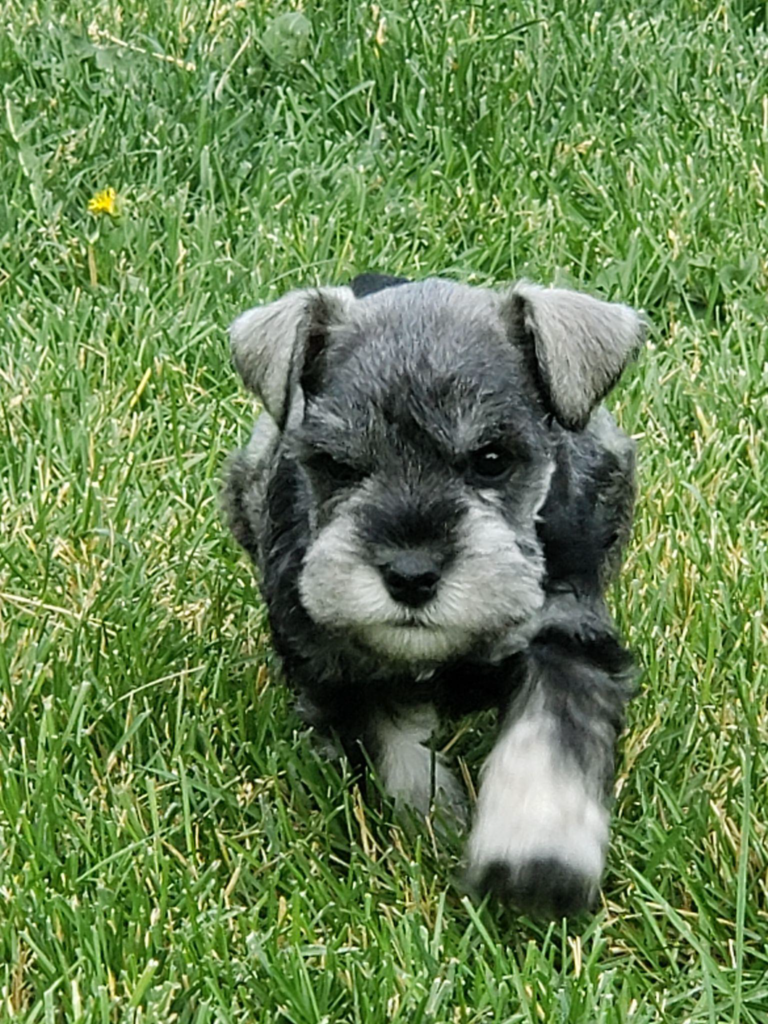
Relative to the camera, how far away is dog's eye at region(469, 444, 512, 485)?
3.67 meters

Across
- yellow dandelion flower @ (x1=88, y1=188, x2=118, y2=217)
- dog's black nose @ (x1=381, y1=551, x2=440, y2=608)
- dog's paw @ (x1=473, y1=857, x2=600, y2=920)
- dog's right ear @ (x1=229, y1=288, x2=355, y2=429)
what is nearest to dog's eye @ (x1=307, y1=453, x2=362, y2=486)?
dog's right ear @ (x1=229, y1=288, x2=355, y2=429)

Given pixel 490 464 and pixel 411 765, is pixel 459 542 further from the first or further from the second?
pixel 411 765

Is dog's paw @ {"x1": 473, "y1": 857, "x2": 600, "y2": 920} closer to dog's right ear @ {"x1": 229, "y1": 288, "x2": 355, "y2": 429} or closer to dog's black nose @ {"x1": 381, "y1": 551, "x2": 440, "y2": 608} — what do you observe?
dog's black nose @ {"x1": 381, "y1": 551, "x2": 440, "y2": 608}

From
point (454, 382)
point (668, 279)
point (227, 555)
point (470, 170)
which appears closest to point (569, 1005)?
point (454, 382)

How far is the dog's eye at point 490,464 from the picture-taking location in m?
3.67

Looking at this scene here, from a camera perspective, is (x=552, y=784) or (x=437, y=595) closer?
(x=437, y=595)

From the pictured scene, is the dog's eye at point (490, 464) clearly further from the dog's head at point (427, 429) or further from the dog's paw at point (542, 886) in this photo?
the dog's paw at point (542, 886)

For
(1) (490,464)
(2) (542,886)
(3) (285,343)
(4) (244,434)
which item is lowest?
(4) (244,434)

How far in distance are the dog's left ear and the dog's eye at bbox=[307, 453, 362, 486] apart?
17.4 inches

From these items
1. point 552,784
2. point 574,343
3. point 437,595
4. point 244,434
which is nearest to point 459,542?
point 437,595

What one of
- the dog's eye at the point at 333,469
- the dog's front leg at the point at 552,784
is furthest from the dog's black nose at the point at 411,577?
the dog's front leg at the point at 552,784

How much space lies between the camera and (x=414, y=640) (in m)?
3.48

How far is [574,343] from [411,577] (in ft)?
2.36

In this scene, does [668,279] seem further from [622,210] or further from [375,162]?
[375,162]
